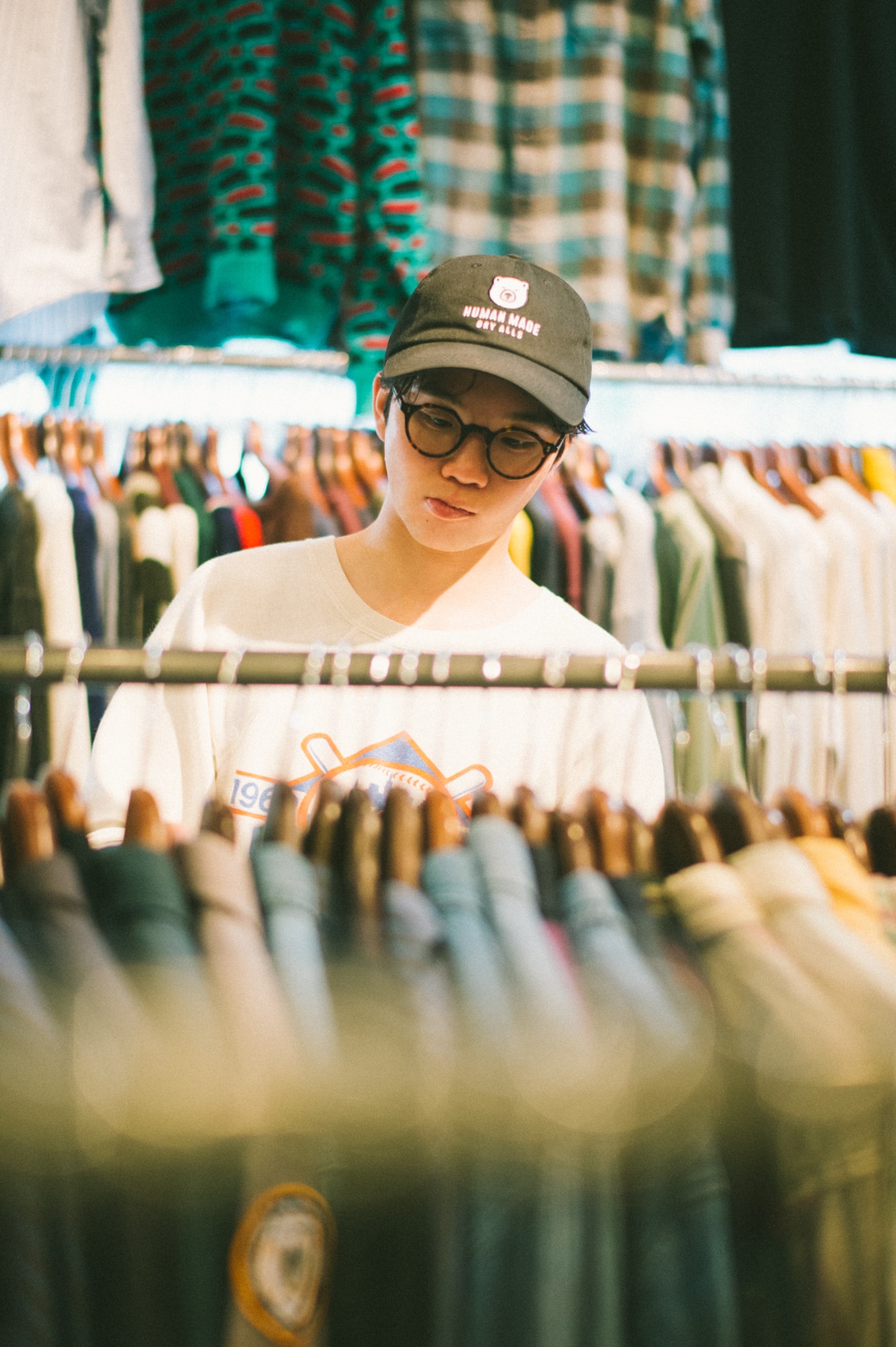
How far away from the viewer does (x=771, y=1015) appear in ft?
1.70

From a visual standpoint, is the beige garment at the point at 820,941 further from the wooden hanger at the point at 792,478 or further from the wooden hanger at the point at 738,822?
the wooden hanger at the point at 792,478

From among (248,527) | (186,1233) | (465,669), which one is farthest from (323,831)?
(248,527)

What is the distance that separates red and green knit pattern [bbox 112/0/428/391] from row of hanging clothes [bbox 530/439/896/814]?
499mm

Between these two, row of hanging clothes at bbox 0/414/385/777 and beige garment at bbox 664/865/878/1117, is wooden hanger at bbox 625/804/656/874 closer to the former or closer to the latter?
beige garment at bbox 664/865/878/1117

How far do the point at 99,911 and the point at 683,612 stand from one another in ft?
3.64

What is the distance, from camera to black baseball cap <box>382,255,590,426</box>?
2.92ft

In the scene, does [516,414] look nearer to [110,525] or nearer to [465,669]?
[465,669]

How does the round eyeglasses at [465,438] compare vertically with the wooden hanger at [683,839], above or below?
above

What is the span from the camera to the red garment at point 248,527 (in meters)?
1.48

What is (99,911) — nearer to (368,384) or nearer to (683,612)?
(683,612)

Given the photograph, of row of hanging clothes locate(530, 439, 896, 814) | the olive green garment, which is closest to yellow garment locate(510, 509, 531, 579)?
row of hanging clothes locate(530, 439, 896, 814)

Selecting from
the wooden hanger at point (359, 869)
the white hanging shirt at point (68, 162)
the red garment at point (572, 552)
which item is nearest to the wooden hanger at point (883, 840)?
the wooden hanger at point (359, 869)

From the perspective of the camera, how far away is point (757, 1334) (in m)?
0.51

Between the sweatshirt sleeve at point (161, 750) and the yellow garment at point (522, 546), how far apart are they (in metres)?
0.64
